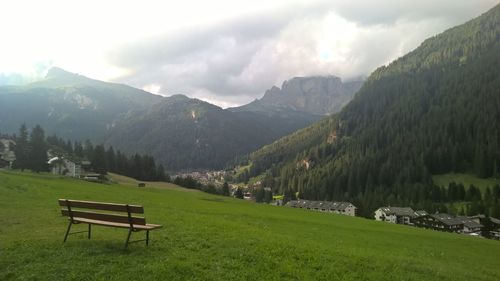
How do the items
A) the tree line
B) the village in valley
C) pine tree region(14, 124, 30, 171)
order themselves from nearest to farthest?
pine tree region(14, 124, 30, 171), the tree line, the village in valley

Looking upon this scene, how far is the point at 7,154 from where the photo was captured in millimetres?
137750

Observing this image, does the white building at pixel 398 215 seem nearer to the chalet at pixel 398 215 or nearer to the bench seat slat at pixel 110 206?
the chalet at pixel 398 215

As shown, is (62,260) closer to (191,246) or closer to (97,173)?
(191,246)

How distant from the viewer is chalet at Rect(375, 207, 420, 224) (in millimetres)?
150000

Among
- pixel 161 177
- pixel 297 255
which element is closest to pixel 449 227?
pixel 161 177

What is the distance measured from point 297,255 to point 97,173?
137 metres

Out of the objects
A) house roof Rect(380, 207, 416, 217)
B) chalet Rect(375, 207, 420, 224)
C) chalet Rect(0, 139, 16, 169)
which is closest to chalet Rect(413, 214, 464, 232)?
chalet Rect(375, 207, 420, 224)

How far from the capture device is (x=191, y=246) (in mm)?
16578

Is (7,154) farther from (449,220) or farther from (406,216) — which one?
(449,220)

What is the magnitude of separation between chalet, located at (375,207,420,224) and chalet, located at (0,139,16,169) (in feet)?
408

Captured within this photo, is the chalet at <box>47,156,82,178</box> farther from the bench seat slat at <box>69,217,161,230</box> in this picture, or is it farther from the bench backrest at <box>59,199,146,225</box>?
the bench seat slat at <box>69,217,161,230</box>

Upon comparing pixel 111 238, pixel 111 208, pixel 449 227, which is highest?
pixel 111 208

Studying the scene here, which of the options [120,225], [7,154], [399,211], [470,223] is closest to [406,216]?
[399,211]

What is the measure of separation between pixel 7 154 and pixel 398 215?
5295 inches
